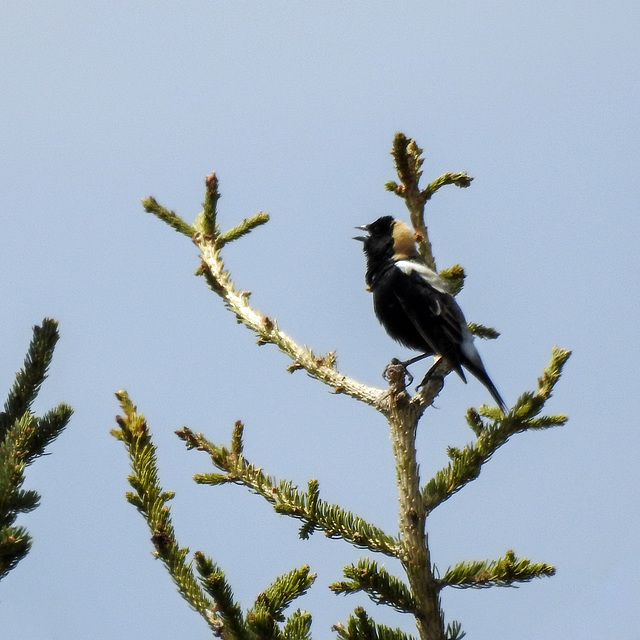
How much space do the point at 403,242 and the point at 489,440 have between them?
342 centimetres

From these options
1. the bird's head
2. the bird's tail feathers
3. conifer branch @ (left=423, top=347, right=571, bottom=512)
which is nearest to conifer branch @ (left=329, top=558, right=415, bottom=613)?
conifer branch @ (left=423, top=347, right=571, bottom=512)

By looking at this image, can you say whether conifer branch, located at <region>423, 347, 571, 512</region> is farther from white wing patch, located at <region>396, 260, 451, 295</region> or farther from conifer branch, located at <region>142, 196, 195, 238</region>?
conifer branch, located at <region>142, 196, 195, 238</region>

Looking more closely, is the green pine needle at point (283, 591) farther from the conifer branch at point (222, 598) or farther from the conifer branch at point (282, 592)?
the conifer branch at point (222, 598)

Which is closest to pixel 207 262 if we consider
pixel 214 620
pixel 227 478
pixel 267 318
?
pixel 267 318

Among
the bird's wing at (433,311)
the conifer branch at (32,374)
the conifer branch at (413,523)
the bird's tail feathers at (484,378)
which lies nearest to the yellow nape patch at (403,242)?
the bird's wing at (433,311)

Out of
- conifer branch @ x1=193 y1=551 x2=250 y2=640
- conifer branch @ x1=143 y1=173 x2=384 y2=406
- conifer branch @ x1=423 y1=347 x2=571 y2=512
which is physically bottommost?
conifer branch @ x1=193 y1=551 x2=250 y2=640

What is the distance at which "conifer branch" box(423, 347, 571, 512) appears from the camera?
268 cm

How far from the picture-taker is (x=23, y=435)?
2.59 metres

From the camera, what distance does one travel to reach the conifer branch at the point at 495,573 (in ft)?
7.55

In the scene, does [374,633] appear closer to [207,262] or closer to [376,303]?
[207,262]

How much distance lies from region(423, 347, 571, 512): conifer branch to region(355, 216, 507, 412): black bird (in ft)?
6.13

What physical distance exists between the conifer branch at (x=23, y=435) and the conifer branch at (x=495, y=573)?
144 centimetres

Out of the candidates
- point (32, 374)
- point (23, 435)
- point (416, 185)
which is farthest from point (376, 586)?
point (416, 185)

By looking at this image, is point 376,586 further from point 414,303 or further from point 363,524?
point 414,303
